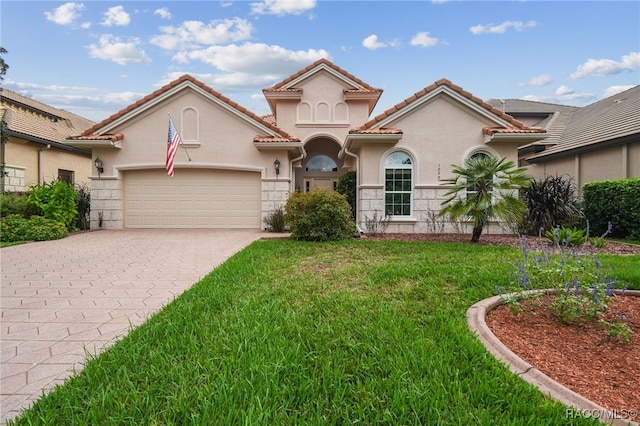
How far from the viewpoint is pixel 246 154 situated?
1302 cm

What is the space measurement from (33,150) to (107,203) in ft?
24.7

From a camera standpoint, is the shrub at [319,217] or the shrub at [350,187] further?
the shrub at [350,187]

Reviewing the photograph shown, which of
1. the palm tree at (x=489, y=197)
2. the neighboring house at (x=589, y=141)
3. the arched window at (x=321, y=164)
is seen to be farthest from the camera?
the arched window at (x=321, y=164)

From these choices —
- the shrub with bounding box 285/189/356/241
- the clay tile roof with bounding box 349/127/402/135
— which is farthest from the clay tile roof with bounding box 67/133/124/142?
the clay tile roof with bounding box 349/127/402/135

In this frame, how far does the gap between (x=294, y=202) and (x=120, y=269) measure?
17.3ft

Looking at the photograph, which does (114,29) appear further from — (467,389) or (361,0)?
(467,389)

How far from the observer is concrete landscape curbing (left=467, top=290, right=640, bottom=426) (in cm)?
201

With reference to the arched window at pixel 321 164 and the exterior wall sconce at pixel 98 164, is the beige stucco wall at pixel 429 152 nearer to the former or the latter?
the arched window at pixel 321 164

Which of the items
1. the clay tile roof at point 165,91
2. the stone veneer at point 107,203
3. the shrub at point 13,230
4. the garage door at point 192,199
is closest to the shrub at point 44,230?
the shrub at point 13,230

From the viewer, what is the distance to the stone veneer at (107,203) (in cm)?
1291

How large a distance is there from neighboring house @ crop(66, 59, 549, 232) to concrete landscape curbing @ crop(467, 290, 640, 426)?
893 cm

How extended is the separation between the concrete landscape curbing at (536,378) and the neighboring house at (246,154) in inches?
352

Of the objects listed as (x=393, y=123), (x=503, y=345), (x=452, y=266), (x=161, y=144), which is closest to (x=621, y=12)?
(x=393, y=123)

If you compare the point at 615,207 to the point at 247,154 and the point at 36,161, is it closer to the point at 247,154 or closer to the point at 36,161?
the point at 247,154
